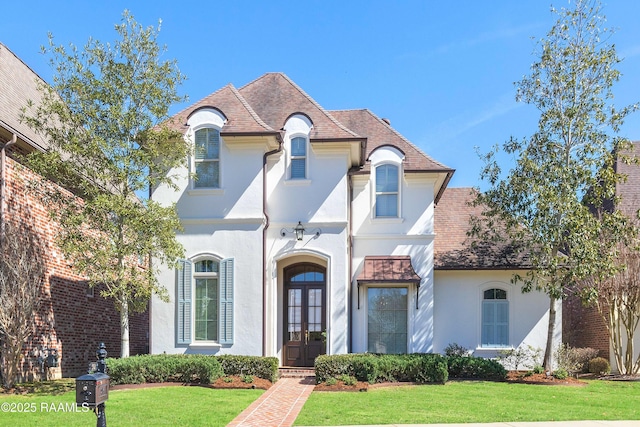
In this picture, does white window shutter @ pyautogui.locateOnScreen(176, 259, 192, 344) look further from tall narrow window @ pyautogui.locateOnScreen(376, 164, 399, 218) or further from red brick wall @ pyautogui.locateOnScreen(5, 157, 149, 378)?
tall narrow window @ pyautogui.locateOnScreen(376, 164, 399, 218)

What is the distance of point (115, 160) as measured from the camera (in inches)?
620

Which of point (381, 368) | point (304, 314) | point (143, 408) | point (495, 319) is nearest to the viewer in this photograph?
point (143, 408)

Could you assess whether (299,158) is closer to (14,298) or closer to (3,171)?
(3,171)

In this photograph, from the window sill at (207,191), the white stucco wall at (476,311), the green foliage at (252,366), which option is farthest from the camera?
the white stucco wall at (476,311)

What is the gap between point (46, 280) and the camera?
17.4 m

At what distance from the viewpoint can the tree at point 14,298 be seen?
1502 centimetres

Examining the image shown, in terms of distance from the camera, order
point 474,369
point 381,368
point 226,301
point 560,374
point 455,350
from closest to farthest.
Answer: point 381,368 → point 560,374 → point 474,369 → point 226,301 → point 455,350

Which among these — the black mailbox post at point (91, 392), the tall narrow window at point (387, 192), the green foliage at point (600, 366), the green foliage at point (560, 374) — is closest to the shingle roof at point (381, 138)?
the tall narrow window at point (387, 192)

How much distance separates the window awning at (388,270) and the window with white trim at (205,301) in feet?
12.5

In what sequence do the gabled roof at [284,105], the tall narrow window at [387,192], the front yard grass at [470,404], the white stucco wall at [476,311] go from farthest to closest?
the white stucco wall at [476,311], the tall narrow window at [387,192], the gabled roof at [284,105], the front yard grass at [470,404]

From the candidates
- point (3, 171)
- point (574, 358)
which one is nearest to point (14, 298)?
point (3, 171)

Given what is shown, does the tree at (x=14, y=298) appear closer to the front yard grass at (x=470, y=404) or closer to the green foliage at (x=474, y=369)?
the front yard grass at (x=470, y=404)

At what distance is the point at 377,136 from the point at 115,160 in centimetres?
812

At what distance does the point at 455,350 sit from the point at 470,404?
6606 millimetres
